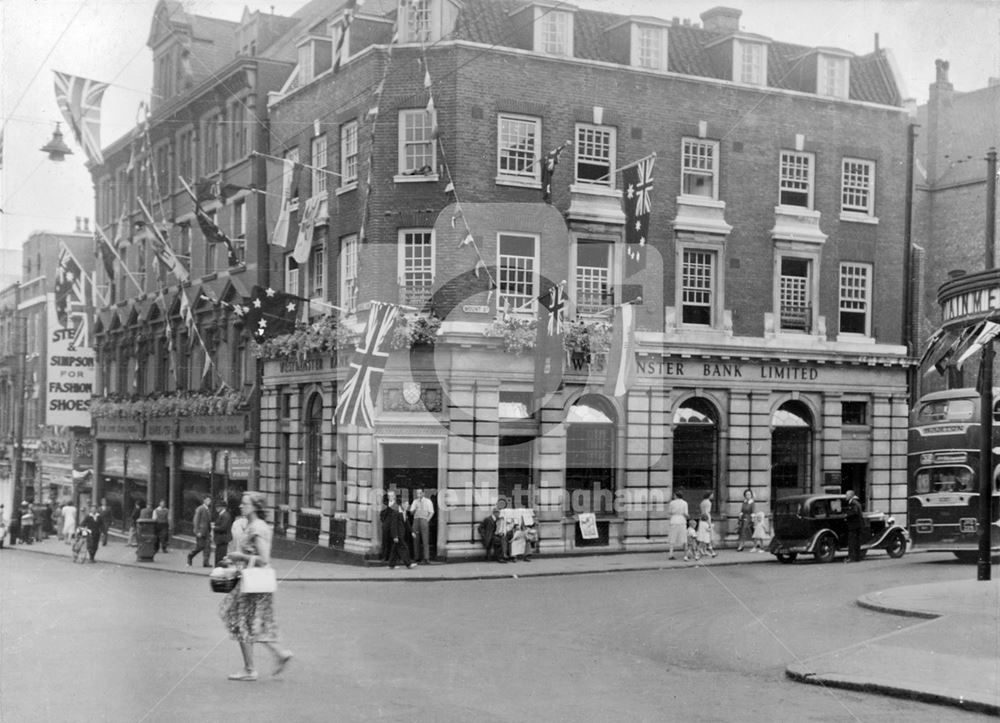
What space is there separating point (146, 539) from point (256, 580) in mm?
20140

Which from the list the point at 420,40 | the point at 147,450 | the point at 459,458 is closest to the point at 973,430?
the point at 459,458

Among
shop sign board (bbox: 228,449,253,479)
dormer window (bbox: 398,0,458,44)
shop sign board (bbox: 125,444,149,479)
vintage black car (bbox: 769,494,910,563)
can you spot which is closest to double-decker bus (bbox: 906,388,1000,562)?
vintage black car (bbox: 769,494,910,563)

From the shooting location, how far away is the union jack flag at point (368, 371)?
2703 centimetres

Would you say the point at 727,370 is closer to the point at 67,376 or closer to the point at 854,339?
the point at 854,339

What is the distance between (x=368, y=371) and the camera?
27.2 meters

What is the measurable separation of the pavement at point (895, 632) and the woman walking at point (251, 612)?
6.12 m

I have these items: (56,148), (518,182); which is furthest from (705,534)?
(56,148)

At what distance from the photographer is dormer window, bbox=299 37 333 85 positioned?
32.2 m

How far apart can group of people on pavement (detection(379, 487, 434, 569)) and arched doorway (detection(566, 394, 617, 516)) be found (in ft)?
14.0

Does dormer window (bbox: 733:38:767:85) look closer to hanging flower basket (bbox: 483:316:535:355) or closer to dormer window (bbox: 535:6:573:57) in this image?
dormer window (bbox: 535:6:573:57)

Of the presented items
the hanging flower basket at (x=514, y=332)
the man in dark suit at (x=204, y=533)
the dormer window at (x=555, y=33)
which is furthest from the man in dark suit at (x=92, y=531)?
the dormer window at (x=555, y=33)

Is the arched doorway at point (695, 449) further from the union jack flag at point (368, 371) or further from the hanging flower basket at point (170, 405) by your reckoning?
the hanging flower basket at point (170, 405)

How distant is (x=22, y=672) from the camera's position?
12.7 meters

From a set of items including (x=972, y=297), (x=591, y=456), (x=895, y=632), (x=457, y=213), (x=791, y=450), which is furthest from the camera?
(x=791, y=450)
